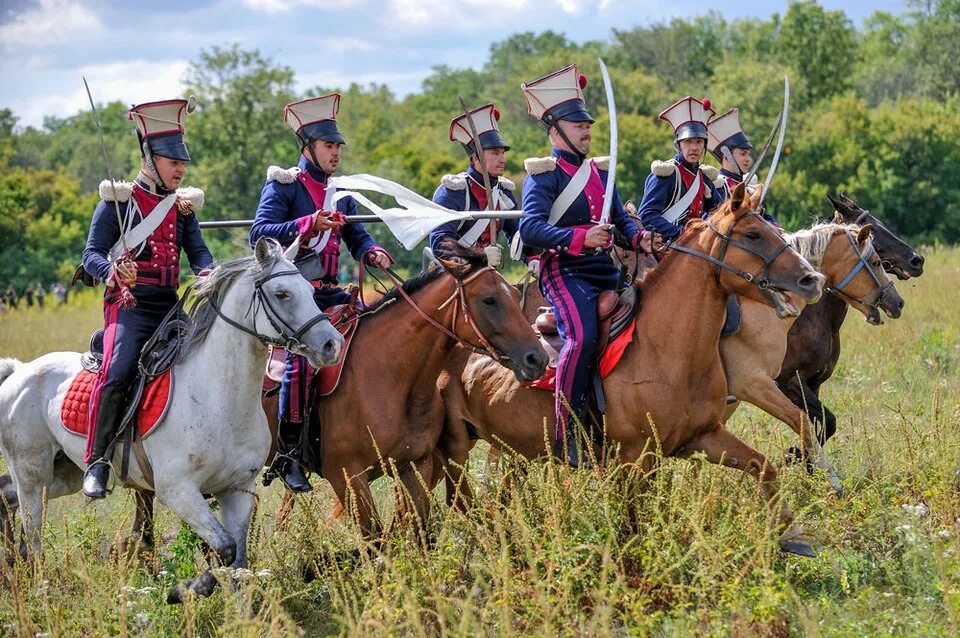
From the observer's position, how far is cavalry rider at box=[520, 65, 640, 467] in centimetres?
725

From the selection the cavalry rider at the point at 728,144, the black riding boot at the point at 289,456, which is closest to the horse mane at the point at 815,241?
the cavalry rider at the point at 728,144

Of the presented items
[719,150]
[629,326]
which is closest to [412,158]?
[719,150]

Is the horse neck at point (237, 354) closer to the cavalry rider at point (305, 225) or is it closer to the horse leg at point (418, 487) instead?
the cavalry rider at point (305, 225)

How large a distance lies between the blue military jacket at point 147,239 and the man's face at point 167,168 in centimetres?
10

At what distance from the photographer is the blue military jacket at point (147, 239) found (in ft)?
23.0

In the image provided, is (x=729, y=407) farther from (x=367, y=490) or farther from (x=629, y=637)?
(x=629, y=637)

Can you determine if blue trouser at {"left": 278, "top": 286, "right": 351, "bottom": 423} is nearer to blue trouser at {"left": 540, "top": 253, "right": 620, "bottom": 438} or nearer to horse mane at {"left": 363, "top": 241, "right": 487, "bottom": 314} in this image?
horse mane at {"left": 363, "top": 241, "right": 487, "bottom": 314}

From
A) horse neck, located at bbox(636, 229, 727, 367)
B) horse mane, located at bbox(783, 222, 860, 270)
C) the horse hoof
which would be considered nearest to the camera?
the horse hoof

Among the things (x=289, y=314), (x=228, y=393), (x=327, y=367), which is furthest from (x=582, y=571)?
(x=327, y=367)

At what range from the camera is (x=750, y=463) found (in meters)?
6.84

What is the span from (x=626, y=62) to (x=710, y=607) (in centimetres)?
7773

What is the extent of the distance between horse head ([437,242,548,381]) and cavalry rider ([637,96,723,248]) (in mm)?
2073

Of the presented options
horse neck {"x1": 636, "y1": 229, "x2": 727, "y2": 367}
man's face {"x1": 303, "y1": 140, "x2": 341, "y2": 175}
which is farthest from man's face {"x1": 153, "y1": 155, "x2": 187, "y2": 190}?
horse neck {"x1": 636, "y1": 229, "x2": 727, "y2": 367}

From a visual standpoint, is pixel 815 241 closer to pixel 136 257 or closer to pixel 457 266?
pixel 457 266
